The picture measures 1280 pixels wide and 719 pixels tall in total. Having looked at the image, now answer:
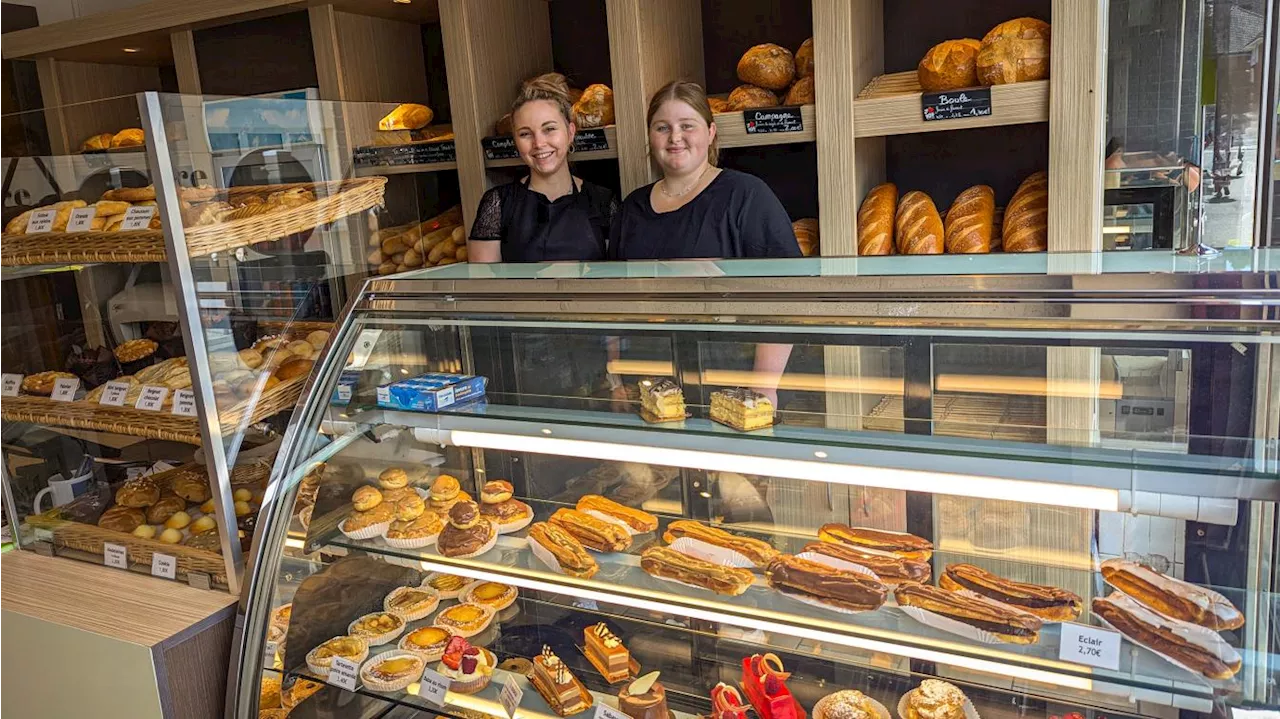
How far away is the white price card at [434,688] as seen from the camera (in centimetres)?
195

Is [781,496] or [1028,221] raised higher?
[1028,221]

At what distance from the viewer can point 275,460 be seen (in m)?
1.97

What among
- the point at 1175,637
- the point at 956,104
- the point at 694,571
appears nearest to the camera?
the point at 1175,637

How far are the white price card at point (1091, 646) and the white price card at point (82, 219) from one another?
2165 mm

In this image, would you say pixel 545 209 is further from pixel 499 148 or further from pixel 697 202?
pixel 697 202

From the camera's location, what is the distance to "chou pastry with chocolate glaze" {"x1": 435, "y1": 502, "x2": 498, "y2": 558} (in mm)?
2031

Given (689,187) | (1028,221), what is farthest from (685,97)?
(1028,221)

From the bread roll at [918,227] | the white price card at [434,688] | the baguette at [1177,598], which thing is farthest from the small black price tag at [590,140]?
the baguette at [1177,598]

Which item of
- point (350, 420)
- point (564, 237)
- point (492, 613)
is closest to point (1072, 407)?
point (492, 613)

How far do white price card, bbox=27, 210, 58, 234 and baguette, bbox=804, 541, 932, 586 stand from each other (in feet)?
6.44

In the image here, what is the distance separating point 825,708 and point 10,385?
2227 mm

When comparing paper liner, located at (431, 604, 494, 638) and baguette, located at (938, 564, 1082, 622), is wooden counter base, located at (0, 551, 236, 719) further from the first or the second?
baguette, located at (938, 564, 1082, 622)

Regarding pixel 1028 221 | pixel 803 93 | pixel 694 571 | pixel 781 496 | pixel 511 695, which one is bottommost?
pixel 511 695

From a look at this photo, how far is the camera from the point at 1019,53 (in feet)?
8.30
